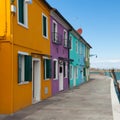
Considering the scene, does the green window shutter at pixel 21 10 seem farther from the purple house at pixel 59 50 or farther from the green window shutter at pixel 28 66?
the purple house at pixel 59 50

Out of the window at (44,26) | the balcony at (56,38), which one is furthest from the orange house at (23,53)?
the balcony at (56,38)

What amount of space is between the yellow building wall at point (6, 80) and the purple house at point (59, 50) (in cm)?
832

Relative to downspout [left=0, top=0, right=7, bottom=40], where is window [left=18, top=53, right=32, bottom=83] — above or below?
below

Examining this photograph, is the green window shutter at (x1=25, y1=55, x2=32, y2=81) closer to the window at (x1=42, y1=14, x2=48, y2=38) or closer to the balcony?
the window at (x1=42, y1=14, x2=48, y2=38)

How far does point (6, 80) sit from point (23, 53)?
2047 mm

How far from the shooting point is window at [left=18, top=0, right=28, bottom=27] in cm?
1383

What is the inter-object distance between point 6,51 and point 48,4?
6.95 meters

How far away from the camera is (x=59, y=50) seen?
78.0 ft

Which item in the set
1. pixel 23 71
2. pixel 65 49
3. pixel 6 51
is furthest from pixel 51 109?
pixel 65 49

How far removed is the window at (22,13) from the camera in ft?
45.4

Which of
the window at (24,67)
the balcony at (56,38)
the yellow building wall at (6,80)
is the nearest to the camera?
the yellow building wall at (6,80)

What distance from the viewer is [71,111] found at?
43.2ft

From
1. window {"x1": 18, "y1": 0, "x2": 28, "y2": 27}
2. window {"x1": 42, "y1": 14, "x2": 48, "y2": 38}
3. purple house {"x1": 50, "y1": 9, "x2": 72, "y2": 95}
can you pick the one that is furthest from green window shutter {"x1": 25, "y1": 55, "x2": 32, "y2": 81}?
purple house {"x1": 50, "y1": 9, "x2": 72, "y2": 95}

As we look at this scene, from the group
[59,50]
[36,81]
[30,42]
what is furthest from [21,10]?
[59,50]
